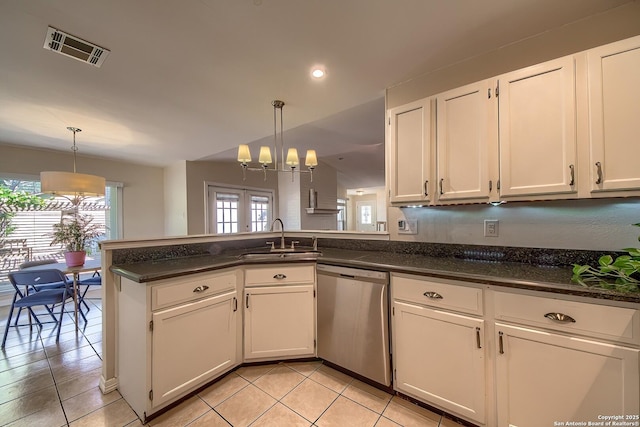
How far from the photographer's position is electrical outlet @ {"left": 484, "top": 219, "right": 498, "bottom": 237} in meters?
1.71

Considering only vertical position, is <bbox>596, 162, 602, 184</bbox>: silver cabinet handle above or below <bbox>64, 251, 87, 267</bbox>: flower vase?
above

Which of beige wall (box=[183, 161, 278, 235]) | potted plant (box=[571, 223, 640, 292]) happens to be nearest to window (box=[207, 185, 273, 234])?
beige wall (box=[183, 161, 278, 235])

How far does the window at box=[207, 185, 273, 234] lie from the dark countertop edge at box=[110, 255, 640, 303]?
341cm

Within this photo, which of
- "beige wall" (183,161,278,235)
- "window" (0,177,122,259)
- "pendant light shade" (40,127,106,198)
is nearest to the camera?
"pendant light shade" (40,127,106,198)

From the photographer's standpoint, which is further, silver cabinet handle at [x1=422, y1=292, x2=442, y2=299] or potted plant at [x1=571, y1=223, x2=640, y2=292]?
silver cabinet handle at [x1=422, y1=292, x2=442, y2=299]

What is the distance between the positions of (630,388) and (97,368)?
10.8 ft

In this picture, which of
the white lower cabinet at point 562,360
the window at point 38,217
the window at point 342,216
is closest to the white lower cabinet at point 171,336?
the white lower cabinet at point 562,360

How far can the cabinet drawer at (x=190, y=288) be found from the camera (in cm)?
141

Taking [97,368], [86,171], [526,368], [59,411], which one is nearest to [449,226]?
[526,368]

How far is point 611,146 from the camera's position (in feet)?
3.95

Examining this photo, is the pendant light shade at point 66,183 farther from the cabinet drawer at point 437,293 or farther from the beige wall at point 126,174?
the cabinet drawer at point 437,293

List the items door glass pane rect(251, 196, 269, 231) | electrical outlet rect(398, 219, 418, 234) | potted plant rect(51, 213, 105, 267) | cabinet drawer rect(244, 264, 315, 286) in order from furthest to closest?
1. door glass pane rect(251, 196, 269, 231)
2. potted plant rect(51, 213, 105, 267)
3. electrical outlet rect(398, 219, 418, 234)
4. cabinet drawer rect(244, 264, 315, 286)

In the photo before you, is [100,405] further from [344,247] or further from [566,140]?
[566,140]

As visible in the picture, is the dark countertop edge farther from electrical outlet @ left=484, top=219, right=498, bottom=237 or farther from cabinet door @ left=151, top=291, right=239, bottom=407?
electrical outlet @ left=484, top=219, right=498, bottom=237
